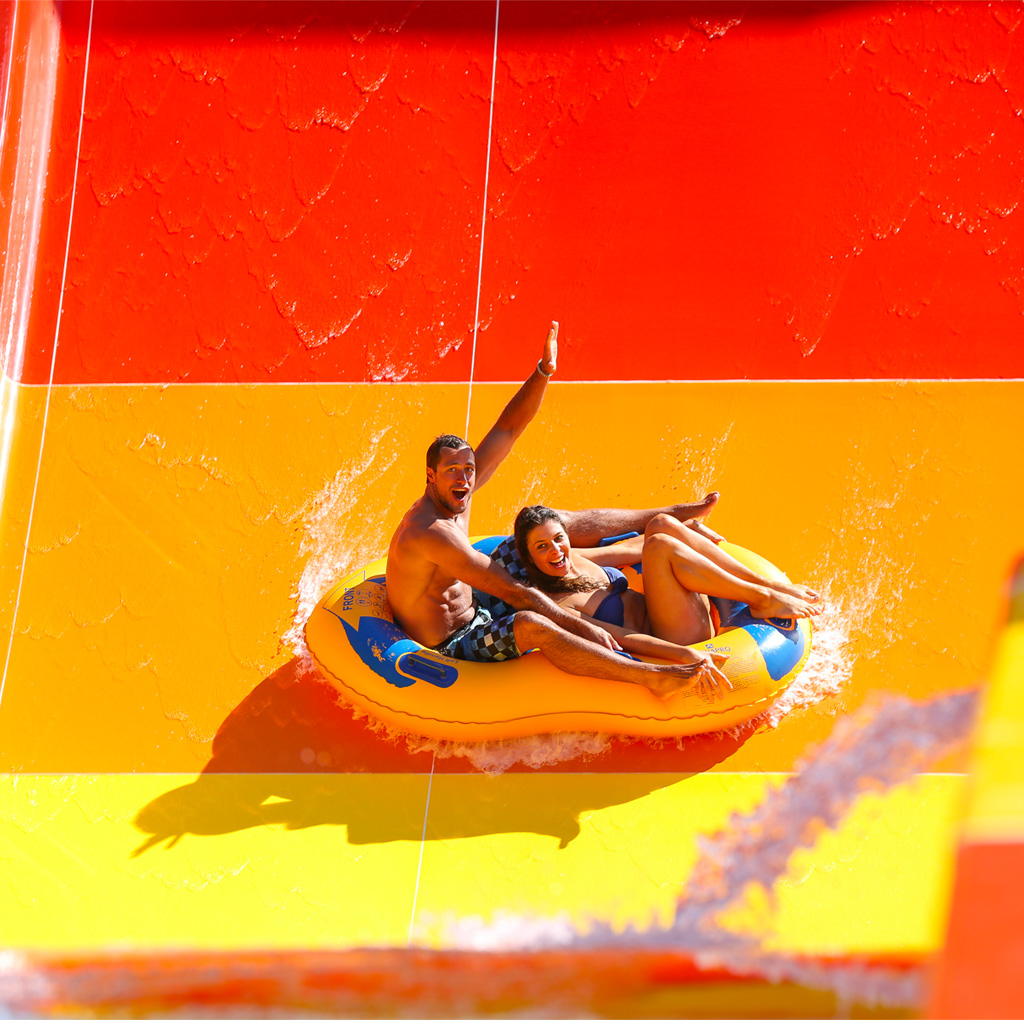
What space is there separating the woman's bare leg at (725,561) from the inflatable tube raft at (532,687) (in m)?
0.09

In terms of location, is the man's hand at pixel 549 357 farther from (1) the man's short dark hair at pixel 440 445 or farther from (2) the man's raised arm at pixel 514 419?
(1) the man's short dark hair at pixel 440 445

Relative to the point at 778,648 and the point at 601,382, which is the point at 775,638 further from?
the point at 601,382

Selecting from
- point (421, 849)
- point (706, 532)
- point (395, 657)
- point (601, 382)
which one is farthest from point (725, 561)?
point (601, 382)

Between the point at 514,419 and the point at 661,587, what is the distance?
904mm

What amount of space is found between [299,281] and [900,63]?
3.21 meters

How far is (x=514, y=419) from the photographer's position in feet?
13.3

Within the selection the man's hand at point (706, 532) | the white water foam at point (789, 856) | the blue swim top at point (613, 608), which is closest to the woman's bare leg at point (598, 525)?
the man's hand at point (706, 532)

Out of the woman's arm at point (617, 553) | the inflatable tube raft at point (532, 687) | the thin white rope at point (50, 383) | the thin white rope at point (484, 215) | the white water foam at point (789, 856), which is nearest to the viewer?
the white water foam at point (789, 856)

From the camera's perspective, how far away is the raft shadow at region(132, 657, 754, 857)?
360cm

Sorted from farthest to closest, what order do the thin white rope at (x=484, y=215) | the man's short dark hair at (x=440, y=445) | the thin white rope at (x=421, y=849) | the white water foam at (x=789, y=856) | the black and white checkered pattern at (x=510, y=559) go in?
the thin white rope at (x=484, y=215)
the black and white checkered pattern at (x=510, y=559)
the man's short dark hair at (x=440, y=445)
the thin white rope at (x=421, y=849)
the white water foam at (x=789, y=856)

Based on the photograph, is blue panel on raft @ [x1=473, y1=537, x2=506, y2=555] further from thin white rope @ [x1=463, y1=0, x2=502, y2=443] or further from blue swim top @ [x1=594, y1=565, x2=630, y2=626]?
thin white rope @ [x1=463, y1=0, x2=502, y2=443]

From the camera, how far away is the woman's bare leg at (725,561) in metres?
3.66

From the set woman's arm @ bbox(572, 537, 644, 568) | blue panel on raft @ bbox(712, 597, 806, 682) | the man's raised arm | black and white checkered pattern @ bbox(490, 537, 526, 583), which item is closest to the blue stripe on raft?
blue panel on raft @ bbox(712, 597, 806, 682)

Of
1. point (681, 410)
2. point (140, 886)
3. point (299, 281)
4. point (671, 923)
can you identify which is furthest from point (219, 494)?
point (671, 923)
